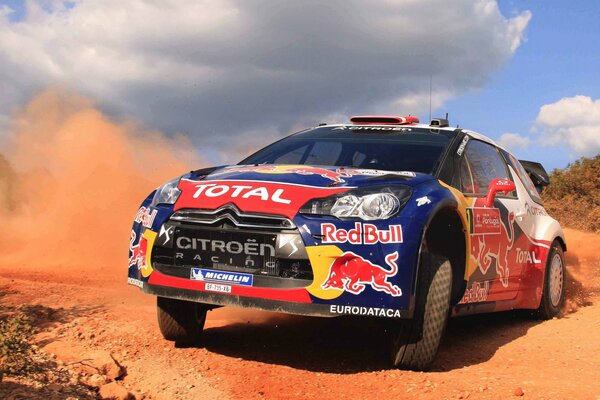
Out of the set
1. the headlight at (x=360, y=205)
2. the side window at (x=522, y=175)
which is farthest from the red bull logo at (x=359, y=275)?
the side window at (x=522, y=175)

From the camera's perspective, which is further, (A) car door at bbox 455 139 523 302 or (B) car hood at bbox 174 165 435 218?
(A) car door at bbox 455 139 523 302

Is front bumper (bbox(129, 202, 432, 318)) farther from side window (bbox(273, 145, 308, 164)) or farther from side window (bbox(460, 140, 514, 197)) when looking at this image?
side window (bbox(273, 145, 308, 164))

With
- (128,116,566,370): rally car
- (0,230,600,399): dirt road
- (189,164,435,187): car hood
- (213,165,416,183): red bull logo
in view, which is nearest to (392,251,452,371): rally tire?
(128,116,566,370): rally car

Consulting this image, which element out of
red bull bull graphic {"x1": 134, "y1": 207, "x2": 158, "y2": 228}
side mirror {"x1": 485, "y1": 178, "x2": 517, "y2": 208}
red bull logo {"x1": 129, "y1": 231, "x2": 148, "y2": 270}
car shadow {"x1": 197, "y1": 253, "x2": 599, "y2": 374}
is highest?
side mirror {"x1": 485, "y1": 178, "x2": 517, "y2": 208}

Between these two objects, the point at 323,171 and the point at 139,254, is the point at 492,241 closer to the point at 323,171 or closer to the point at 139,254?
the point at 323,171

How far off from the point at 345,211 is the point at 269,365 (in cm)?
133

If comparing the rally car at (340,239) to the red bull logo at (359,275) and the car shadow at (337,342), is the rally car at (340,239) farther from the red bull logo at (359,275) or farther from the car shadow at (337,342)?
the car shadow at (337,342)

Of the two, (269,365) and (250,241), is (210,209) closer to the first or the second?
(250,241)

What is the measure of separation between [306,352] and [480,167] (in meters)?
2.17

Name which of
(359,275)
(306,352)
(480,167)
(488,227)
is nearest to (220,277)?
(359,275)

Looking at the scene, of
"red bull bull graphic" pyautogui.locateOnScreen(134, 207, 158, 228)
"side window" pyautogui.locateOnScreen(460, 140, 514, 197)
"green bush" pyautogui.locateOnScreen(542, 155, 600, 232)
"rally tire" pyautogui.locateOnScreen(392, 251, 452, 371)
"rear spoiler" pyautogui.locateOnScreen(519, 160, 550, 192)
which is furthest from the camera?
"green bush" pyautogui.locateOnScreen(542, 155, 600, 232)

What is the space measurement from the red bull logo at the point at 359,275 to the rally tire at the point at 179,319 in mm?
1418

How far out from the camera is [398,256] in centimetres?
409

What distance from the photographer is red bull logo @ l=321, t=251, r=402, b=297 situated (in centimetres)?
407
